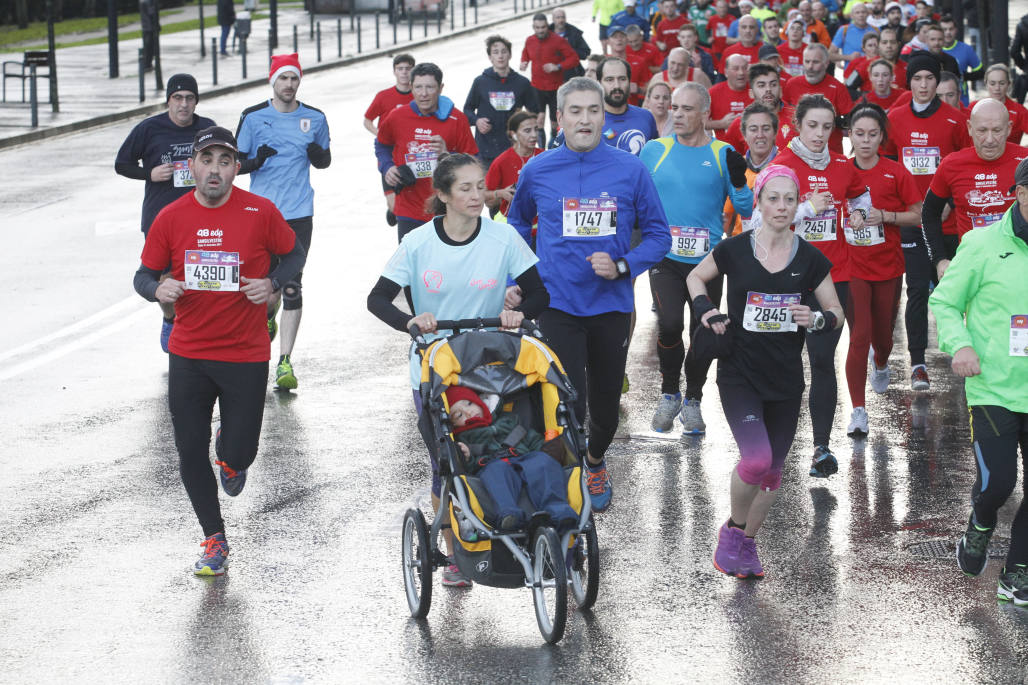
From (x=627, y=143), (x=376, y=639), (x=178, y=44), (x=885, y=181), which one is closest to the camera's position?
(x=376, y=639)

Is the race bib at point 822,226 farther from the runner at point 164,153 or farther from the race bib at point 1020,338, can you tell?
the runner at point 164,153

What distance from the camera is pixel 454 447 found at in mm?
6648

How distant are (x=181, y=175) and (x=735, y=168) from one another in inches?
158

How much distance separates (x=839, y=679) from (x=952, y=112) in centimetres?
693

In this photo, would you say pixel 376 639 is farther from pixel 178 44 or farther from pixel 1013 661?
pixel 178 44

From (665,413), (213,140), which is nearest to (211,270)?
(213,140)

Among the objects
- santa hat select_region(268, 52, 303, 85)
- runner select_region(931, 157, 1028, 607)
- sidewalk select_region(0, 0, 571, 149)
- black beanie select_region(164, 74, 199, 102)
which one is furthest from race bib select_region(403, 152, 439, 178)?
sidewalk select_region(0, 0, 571, 149)

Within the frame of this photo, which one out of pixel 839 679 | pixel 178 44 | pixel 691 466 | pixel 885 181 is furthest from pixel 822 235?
pixel 178 44

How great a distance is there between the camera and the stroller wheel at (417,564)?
22.1ft

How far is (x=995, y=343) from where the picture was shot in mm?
6758

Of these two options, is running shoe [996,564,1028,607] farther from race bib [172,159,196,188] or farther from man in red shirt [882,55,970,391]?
race bib [172,159,196,188]

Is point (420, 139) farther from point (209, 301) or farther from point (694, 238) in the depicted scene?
point (209, 301)

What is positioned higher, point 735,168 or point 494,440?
point 735,168

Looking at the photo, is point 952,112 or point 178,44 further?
point 178,44
